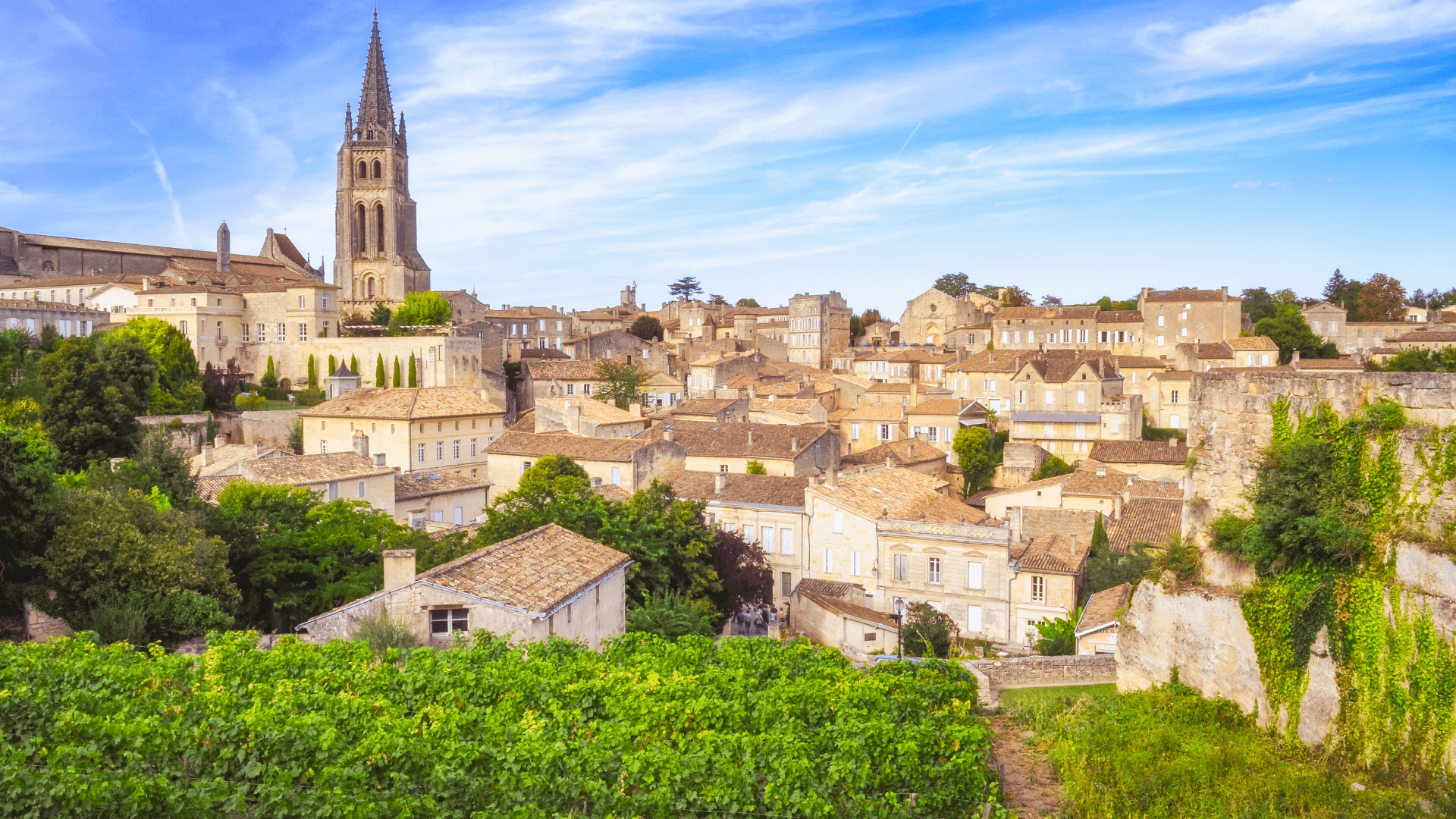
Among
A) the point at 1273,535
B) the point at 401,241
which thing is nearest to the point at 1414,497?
the point at 1273,535

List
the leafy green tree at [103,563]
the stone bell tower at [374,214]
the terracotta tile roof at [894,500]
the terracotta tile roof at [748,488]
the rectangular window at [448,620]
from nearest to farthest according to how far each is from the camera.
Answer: the rectangular window at [448,620], the leafy green tree at [103,563], the terracotta tile roof at [894,500], the terracotta tile roof at [748,488], the stone bell tower at [374,214]

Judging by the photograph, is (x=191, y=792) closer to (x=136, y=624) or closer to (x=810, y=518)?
(x=136, y=624)

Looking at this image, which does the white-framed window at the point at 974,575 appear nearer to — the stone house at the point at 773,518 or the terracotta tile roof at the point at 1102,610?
the terracotta tile roof at the point at 1102,610

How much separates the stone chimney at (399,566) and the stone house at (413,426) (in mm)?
28419

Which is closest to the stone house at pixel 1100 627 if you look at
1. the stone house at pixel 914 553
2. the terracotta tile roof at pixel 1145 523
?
the stone house at pixel 914 553

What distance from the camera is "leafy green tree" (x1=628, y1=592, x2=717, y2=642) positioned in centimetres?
2025

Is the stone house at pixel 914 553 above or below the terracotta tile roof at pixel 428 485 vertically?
below

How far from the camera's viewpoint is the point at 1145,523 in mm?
33781

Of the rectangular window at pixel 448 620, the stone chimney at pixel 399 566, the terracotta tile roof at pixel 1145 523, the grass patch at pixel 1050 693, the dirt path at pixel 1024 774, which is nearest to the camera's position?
the dirt path at pixel 1024 774

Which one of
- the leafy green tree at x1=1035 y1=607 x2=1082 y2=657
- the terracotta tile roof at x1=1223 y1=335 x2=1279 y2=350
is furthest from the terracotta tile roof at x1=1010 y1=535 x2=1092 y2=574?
the terracotta tile roof at x1=1223 y1=335 x2=1279 y2=350

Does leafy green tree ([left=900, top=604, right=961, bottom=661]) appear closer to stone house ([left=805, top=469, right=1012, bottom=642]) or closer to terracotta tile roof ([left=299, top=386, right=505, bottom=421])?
stone house ([left=805, top=469, right=1012, bottom=642])

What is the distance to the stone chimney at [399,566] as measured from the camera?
1706 cm

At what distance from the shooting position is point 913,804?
32.6ft

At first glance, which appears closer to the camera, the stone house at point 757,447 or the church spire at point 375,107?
the stone house at point 757,447
